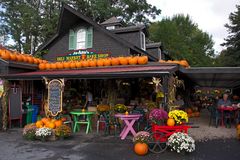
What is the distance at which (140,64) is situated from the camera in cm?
1091

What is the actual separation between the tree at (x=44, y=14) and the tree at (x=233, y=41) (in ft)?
29.5

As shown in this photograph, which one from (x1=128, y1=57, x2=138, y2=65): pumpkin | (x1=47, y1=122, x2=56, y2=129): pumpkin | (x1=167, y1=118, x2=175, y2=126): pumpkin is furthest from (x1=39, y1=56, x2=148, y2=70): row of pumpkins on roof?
(x1=167, y1=118, x2=175, y2=126): pumpkin


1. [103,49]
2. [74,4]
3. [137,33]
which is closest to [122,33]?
[137,33]

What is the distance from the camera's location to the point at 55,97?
9336 mm

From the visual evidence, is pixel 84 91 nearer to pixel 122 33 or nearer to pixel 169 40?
pixel 122 33

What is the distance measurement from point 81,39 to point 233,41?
17719 mm

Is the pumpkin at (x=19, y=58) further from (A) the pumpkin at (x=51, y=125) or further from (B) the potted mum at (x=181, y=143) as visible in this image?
(B) the potted mum at (x=181, y=143)

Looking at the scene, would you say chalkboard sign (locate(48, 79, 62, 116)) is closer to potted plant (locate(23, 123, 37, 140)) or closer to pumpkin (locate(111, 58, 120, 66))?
potted plant (locate(23, 123, 37, 140))

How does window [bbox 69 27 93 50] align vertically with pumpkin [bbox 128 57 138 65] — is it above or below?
above

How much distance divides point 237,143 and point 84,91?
763 centimetres

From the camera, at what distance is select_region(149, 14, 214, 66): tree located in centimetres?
3069

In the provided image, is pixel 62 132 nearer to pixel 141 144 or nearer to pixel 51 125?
pixel 51 125

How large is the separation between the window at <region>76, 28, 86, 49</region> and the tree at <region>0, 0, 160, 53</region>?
1172 cm

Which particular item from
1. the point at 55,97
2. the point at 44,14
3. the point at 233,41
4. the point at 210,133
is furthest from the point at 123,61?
the point at 44,14
